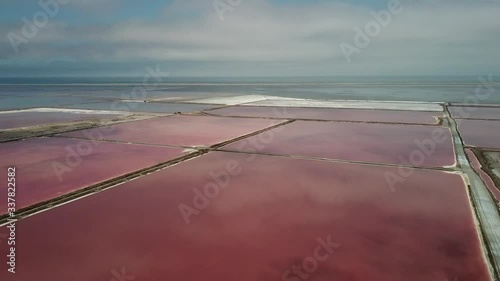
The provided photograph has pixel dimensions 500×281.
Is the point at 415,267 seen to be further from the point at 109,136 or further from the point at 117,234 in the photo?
the point at 109,136

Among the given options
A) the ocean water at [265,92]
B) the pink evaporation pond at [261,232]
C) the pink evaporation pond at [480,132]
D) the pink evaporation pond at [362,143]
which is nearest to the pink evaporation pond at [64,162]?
the pink evaporation pond at [261,232]

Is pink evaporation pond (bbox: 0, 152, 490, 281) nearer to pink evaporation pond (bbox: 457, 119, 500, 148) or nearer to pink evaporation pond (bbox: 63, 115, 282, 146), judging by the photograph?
pink evaporation pond (bbox: 63, 115, 282, 146)

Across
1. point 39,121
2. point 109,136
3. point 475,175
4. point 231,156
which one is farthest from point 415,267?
point 39,121

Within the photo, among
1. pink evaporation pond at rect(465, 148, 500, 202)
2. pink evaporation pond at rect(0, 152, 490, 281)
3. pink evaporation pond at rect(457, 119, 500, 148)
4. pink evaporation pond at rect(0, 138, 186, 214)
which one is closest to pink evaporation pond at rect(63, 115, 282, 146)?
pink evaporation pond at rect(0, 138, 186, 214)

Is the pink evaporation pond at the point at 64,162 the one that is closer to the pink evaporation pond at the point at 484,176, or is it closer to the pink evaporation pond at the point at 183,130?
the pink evaporation pond at the point at 183,130

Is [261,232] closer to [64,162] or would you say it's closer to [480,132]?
[64,162]

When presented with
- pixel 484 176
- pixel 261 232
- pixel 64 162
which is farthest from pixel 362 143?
pixel 64 162
